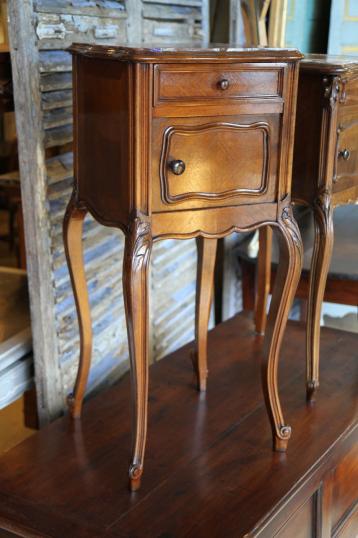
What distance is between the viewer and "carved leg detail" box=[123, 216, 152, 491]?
1.21 meters

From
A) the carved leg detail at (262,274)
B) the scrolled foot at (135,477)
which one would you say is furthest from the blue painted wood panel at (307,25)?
the scrolled foot at (135,477)

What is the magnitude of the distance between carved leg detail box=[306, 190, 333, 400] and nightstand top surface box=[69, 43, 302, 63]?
0.35 meters

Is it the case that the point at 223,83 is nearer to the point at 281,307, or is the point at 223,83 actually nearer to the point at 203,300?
the point at 281,307

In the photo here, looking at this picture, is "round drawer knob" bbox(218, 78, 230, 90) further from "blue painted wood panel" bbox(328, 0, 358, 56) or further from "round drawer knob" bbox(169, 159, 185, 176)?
"blue painted wood panel" bbox(328, 0, 358, 56)

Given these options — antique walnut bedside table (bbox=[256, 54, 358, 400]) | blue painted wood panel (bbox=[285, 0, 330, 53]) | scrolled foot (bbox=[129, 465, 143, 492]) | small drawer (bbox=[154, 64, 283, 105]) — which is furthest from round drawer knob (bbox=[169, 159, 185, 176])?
blue painted wood panel (bbox=[285, 0, 330, 53])

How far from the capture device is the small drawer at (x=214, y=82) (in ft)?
3.87

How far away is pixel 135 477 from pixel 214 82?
2.31ft

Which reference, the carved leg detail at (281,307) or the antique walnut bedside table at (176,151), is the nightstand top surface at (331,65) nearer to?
the antique walnut bedside table at (176,151)

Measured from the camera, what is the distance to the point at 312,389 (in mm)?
1649

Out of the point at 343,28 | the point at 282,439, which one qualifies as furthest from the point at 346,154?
the point at 343,28

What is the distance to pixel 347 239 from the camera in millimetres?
2342

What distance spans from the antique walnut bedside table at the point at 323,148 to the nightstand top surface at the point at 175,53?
184mm

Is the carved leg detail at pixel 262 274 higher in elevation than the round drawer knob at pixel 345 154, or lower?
lower

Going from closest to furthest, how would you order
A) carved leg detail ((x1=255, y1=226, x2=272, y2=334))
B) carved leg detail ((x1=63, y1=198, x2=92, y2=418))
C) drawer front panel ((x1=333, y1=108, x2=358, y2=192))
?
1. carved leg detail ((x1=63, y1=198, x2=92, y2=418))
2. drawer front panel ((x1=333, y1=108, x2=358, y2=192))
3. carved leg detail ((x1=255, y1=226, x2=272, y2=334))
